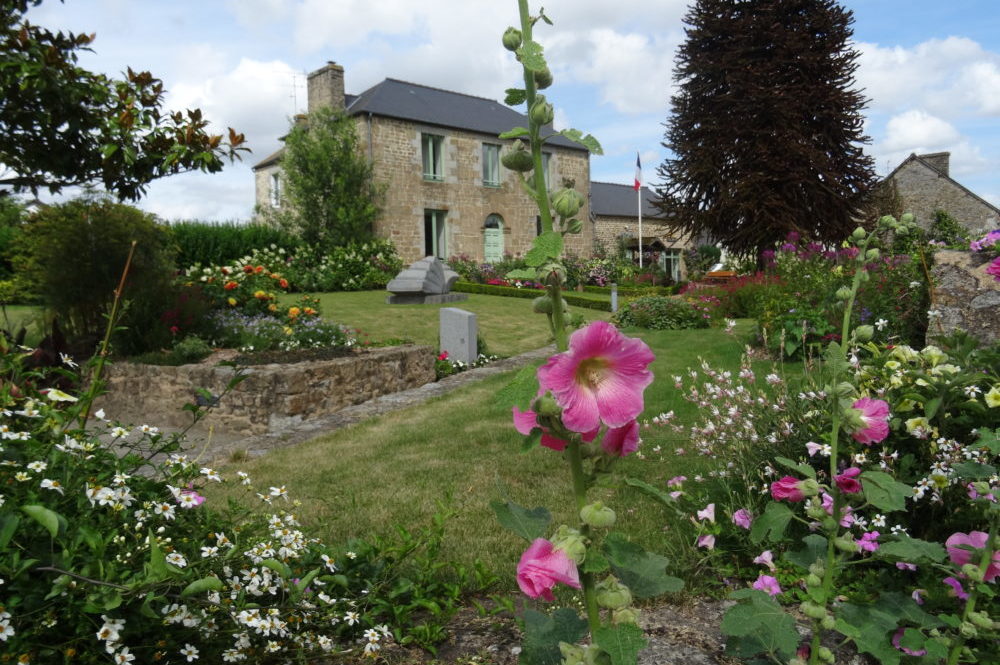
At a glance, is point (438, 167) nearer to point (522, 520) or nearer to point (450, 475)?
point (450, 475)

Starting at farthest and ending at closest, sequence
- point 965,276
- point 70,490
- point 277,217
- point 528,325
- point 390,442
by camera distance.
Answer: point 277,217 → point 528,325 → point 390,442 → point 965,276 → point 70,490

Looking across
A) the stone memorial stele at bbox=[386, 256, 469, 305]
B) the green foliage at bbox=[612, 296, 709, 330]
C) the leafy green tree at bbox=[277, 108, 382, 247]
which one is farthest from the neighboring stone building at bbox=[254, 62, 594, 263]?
the green foliage at bbox=[612, 296, 709, 330]

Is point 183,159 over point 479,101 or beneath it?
beneath

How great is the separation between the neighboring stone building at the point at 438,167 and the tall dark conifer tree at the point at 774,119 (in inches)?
242

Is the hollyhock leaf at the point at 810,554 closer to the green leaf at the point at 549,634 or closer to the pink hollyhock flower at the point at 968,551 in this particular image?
the pink hollyhock flower at the point at 968,551

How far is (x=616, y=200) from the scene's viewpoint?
109ft

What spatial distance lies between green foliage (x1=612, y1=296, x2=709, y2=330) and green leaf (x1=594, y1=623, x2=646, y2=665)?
40.8ft

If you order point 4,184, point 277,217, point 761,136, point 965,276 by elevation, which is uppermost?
point 761,136

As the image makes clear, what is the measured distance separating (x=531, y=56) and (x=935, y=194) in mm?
36594

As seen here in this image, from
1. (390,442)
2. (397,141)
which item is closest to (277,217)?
(397,141)

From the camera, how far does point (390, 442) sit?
18.5 ft

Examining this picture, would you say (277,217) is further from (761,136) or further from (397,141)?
(761,136)

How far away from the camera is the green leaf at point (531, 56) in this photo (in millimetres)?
971

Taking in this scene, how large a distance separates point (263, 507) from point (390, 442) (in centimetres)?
185
